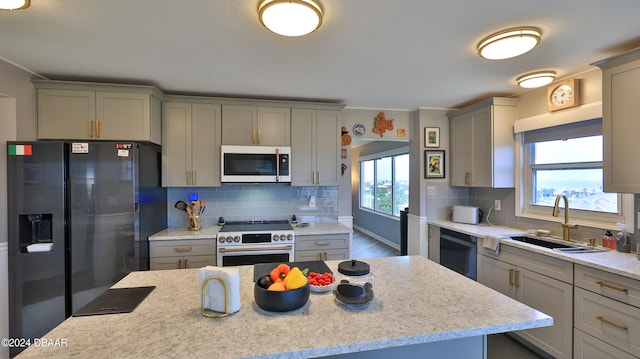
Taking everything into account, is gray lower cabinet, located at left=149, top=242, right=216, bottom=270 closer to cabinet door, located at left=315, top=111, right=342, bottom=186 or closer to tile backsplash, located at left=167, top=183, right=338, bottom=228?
tile backsplash, located at left=167, top=183, right=338, bottom=228

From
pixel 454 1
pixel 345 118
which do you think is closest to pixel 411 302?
pixel 454 1

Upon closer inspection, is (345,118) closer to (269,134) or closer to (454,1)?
(269,134)

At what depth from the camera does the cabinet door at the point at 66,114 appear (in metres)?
2.56

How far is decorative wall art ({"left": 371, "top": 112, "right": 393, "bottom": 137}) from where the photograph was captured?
3.74m

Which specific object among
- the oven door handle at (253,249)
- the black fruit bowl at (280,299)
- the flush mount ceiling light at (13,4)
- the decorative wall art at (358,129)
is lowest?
the oven door handle at (253,249)

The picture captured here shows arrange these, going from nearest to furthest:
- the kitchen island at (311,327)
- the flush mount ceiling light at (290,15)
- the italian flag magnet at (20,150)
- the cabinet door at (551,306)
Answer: the kitchen island at (311,327)
the flush mount ceiling light at (290,15)
the cabinet door at (551,306)
the italian flag magnet at (20,150)

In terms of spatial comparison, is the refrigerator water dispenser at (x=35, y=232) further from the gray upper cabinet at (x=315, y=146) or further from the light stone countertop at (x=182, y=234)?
the gray upper cabinet at (x=315, y=146)

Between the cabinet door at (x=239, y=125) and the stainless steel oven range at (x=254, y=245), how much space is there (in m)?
0.98

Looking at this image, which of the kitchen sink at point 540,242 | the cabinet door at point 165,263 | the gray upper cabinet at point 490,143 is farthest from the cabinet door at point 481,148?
the cabinet door at point 165,263

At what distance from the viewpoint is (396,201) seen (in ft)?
19.5

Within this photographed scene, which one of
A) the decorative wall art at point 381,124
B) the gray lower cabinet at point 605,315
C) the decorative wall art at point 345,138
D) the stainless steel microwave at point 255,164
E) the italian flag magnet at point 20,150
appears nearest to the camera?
the gray lower cabinet at point 605,315

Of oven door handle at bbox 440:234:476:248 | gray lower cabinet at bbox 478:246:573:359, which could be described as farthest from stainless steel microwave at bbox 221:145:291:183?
gray lower cabinet at bbox 478:246:573:359

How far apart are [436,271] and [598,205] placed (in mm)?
1903

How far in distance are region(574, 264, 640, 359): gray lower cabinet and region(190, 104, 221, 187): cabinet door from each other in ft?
10.6
